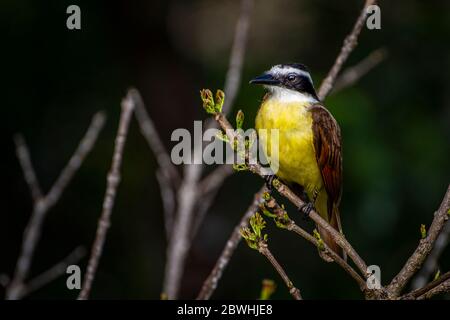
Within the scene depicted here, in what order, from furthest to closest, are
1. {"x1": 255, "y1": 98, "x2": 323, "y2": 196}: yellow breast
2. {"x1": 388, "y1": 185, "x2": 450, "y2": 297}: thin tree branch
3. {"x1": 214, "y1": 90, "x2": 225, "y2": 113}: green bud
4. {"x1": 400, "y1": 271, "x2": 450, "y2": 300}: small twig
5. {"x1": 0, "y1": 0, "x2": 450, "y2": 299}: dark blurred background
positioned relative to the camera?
{"x1": 0, "y1": 0, "x2": 450, "y2": 299}: dark blurred background < {"x1": 255, "y1": 98, "x2": 323, "y2": 196}: yellow breast < {"x1": 214, "y1": 90, "x2": 225, "y2": 113}: green bud < {"x1": 388, "y1": 185, "x2": 450, "y2": 297}: thin tree branch < {"x1": 400, "y1": 271, "x2": 450, "y2": 300}: small twig

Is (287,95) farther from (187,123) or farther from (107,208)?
(187,123)

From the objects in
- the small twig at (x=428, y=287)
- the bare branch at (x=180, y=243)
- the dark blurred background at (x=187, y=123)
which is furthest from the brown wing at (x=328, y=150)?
the small twig at (x=428, y=287)

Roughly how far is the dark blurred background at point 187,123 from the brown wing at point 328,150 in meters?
1.30

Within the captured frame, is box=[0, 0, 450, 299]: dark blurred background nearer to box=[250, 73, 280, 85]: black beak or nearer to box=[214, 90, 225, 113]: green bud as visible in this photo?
box=[250, 73, 280, 85]: black beak

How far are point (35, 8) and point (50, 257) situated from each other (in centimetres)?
221

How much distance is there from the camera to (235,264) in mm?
6793

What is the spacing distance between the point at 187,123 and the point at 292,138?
2.92 meters

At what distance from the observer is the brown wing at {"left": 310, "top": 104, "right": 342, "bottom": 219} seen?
398 centimetres

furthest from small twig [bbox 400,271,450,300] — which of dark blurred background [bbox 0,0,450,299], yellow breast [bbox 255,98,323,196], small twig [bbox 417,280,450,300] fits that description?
dark blurred background [bbox 0,0,450,299]

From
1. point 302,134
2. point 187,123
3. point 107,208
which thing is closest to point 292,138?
point 302,134

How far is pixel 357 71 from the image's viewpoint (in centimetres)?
471

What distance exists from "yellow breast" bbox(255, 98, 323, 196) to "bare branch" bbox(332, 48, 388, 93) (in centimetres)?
26

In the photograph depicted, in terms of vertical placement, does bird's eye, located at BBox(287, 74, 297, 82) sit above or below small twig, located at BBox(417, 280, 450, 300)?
above
